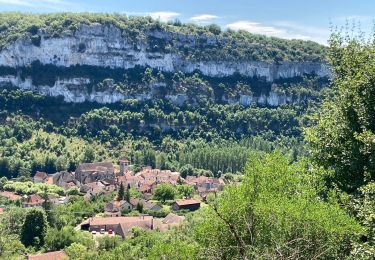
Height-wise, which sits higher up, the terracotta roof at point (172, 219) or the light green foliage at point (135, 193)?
the terracotta roof at point (172, 219)

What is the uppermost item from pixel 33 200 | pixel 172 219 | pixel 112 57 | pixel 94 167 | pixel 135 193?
pixel 112 57

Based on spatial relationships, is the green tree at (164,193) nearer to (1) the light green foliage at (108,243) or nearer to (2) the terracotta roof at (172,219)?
(2) the terracotta roof at (172,219)

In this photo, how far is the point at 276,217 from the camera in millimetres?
11367

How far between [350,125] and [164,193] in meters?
49.8

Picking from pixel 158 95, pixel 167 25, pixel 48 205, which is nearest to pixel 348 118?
pixel 48 205

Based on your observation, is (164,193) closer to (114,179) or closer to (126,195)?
(126,195)

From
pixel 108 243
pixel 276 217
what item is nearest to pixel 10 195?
pixel 108 243

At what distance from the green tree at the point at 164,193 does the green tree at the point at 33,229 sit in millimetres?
22910

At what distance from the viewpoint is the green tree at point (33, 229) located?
135 ft

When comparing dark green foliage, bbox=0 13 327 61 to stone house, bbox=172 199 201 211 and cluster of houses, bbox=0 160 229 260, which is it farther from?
stone house, bbox=172 199 201 211

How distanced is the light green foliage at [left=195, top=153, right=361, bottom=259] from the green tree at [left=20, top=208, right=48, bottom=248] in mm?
31202

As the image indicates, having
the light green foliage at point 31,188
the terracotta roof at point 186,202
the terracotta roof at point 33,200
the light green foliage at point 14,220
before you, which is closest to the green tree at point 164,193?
the terracotta roof at point 186,202

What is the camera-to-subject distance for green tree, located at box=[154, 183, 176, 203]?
63.1 metres

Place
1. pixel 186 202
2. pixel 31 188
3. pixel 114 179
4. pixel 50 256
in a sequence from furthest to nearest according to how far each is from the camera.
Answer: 1. pixel 114 179
2. pixel 31 188
3. pixel 186 202
4. pixel 50 256
